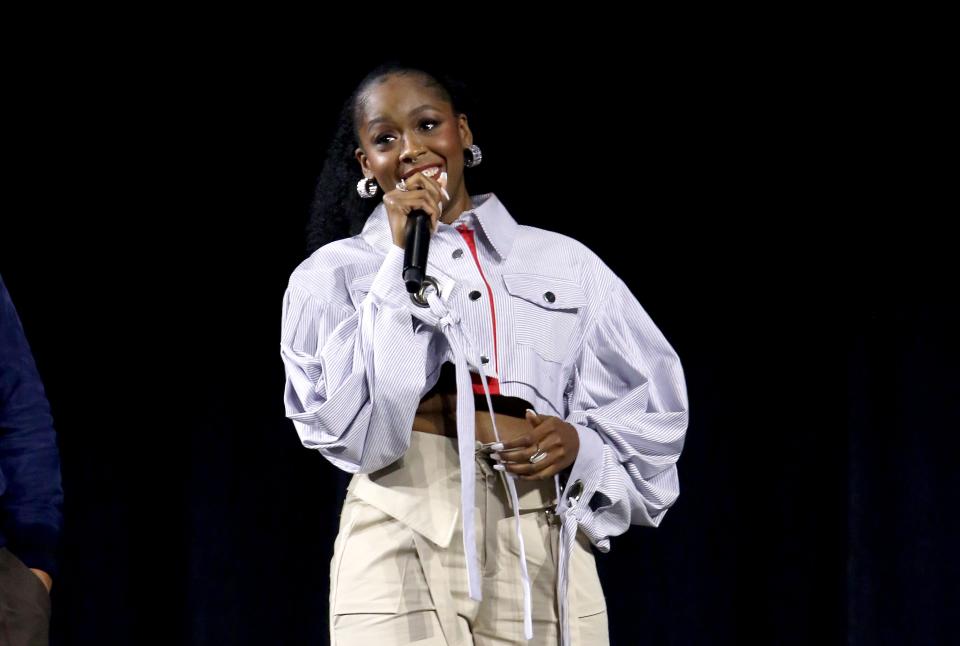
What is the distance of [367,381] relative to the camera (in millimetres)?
1778

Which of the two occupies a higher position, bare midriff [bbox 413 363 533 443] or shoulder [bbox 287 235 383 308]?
shoulder [bbox 287 235 383 308]

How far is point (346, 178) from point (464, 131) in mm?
229

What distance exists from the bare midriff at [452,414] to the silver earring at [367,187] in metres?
0.38

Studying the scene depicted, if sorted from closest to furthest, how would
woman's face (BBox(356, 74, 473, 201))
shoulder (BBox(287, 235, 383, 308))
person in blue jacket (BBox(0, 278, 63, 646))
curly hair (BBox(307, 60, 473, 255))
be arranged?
person in blue jacket (BBox(0, 278, 63, 646)), shoulder (BBox(287, 235, 383, 308)), woman's face (BBox(356, 74, 473, 201)), curly hair (BBox(307, 60, 473, 255))

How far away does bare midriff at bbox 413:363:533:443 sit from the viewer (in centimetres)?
186

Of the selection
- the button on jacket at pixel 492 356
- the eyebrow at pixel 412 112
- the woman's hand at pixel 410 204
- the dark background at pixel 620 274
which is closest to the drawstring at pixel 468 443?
the button on jacket at pixel 492 356

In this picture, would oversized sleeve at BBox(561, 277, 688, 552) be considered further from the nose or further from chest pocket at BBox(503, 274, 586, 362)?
the nose

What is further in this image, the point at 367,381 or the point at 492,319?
the point at 492,319

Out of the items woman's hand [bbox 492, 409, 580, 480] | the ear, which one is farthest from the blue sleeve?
the ear

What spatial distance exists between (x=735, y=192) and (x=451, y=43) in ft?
2.49

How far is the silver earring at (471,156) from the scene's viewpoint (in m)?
2.19

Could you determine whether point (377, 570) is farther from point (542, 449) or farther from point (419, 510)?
point (542, 449)

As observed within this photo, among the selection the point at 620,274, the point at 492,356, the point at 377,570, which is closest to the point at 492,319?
the point at 492,356

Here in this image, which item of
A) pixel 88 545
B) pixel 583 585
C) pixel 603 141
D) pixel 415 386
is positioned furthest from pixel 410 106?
pixel 88 545
